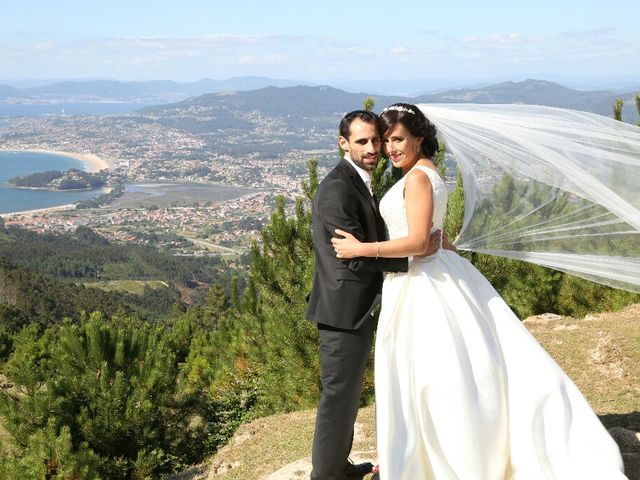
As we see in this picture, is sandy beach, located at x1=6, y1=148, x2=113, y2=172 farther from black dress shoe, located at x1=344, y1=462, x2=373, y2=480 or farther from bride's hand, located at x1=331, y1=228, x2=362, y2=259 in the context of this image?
bride's hand, located at x1=331, y1=228, x2=362, y2=259

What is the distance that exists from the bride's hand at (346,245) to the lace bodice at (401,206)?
0.82 ft

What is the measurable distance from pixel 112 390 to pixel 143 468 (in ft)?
2.23

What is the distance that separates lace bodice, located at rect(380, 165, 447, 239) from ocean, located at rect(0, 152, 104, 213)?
430 ft

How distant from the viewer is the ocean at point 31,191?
423 ft

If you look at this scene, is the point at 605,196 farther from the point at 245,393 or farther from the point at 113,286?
the point at 113,286

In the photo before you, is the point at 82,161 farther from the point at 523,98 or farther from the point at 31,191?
the point at 523,98

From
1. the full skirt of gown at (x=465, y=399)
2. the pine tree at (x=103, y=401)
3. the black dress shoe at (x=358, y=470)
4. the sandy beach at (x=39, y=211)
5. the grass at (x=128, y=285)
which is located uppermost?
the full skirt of gown at (x=465, y=399)

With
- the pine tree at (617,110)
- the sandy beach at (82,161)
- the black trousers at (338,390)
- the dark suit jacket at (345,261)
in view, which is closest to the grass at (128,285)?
the sandy beach at (82,161)

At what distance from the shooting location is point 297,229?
647cm

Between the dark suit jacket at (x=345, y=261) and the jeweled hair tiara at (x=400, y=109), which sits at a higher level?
the jeweled hair tiara at (x=400, y=109)

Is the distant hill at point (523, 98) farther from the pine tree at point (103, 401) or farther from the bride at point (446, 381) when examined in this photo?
the pine tree at point (103, 401)

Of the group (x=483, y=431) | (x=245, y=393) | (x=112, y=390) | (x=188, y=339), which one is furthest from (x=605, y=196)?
(x=188, y=339)

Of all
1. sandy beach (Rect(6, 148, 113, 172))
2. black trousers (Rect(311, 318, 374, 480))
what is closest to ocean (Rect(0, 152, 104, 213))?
sandy beach (Rect(6, 148, 113, 172))

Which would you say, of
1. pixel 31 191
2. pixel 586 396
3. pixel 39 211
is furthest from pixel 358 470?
pixel 31 191
